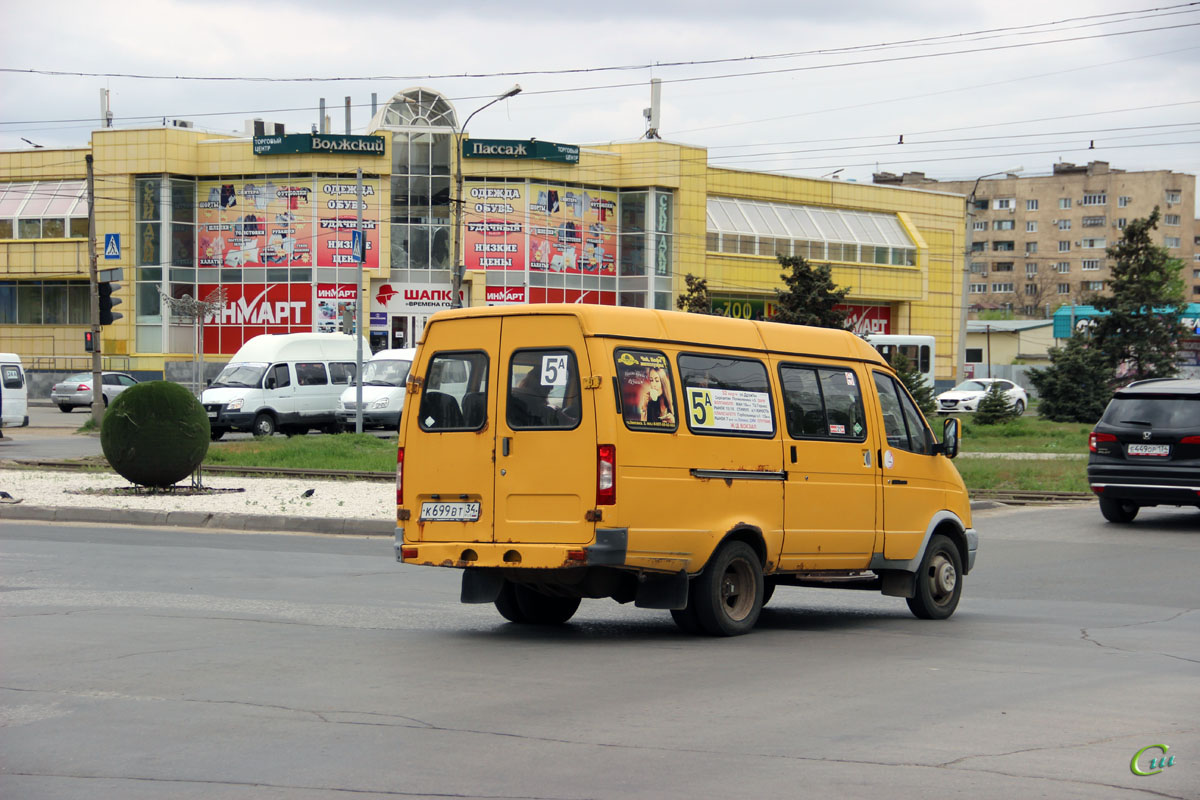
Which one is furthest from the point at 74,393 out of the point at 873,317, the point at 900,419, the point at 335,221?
the point at 900,419

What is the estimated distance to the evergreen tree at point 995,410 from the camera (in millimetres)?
41594

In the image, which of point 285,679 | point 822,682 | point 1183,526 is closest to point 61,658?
point 285,679

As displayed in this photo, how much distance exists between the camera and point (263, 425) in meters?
35.0

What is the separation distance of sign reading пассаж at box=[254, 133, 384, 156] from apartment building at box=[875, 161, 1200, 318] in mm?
89636

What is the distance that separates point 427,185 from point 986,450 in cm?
Answer: 2993

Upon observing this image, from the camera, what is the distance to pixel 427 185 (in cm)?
5681

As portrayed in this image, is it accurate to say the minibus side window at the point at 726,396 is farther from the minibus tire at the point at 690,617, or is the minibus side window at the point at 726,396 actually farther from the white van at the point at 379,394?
the white van at the point at 379,394

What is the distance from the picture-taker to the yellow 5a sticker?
9703 millimetres

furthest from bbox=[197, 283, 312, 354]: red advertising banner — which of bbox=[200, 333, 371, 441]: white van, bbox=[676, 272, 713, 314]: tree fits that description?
bbox=[200, 333, 371, 441]: white van

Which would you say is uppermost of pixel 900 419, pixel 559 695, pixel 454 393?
pixel 454 393

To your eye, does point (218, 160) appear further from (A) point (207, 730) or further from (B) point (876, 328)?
(A) point (207, 730)

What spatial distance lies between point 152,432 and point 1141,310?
3375 cm

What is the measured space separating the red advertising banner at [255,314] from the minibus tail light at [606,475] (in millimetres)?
48387

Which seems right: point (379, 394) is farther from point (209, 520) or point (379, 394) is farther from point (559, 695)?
point (559, 695)
